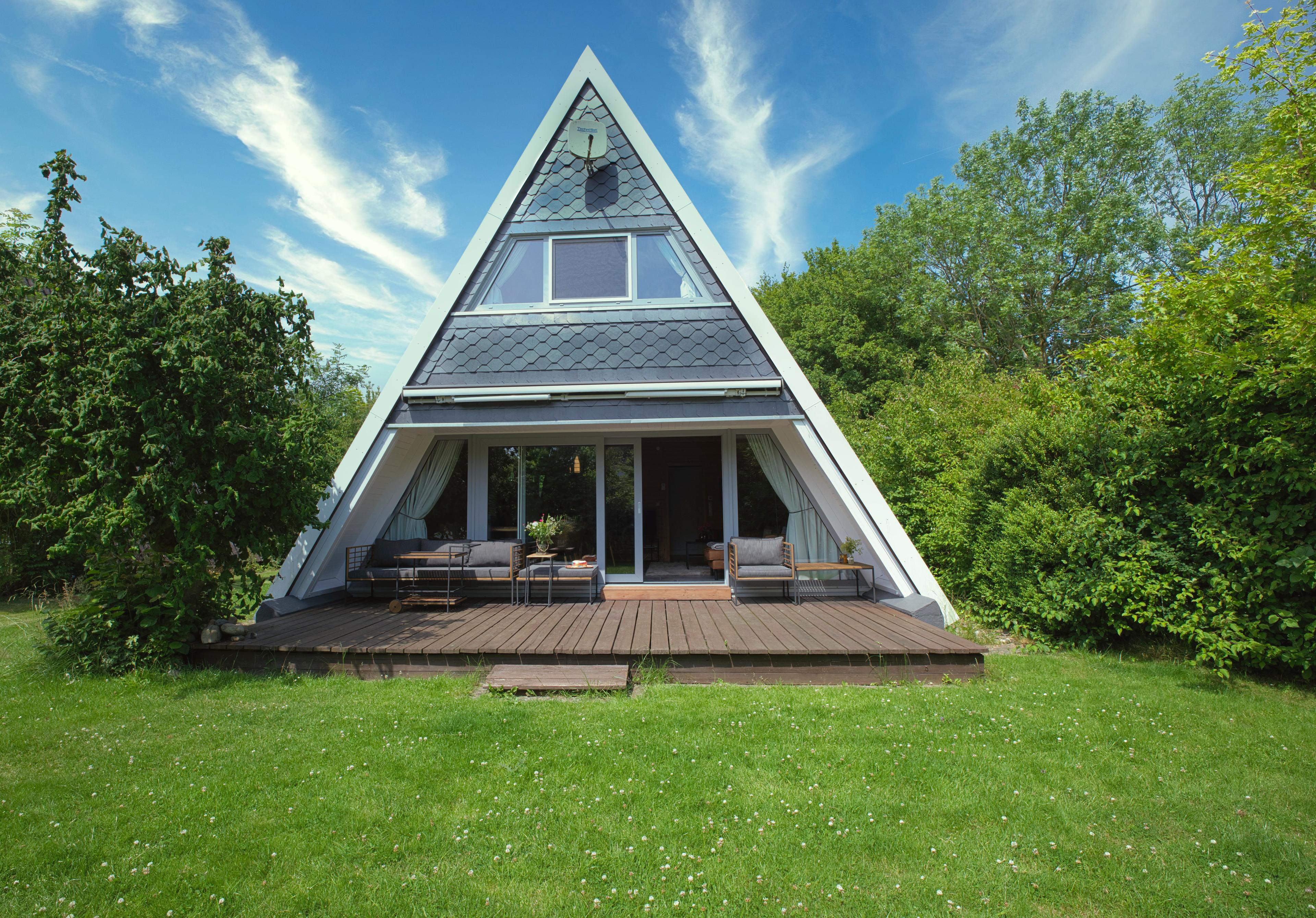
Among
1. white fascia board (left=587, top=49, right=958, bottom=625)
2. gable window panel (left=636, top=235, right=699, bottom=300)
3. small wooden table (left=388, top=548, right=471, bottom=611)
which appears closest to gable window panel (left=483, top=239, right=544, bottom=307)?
gable window panel (left=636, top=235, right=699, bottom=300)

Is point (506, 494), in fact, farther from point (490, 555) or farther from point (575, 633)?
point (575, 633)

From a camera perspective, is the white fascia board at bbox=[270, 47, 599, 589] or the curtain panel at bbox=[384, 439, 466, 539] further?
the curtain panel at bbox=[384, 439, 466, 539]

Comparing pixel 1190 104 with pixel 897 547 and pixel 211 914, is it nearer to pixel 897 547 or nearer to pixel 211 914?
pixel 897 547

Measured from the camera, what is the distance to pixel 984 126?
22.8 metres

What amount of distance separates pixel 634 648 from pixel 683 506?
4032 mm

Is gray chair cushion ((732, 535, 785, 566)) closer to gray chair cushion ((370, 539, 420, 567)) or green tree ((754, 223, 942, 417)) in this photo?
gray chair cushion ((370, 539, 420, 567))

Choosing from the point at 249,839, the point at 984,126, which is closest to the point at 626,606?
the point at 249,839

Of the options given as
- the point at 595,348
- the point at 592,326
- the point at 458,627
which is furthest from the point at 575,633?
the point at 592,326

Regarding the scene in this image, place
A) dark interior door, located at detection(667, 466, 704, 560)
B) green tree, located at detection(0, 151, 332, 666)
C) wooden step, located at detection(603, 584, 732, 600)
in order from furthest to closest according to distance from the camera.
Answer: dark interior door, located at detection(667, 466, 704, 560), wooden step, located at detection(603, 584, 732, 600), green tree, located at detection(0, 151, 332, 666)

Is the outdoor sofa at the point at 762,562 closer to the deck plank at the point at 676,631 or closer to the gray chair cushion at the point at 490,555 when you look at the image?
the deck plank at the point at 676,631

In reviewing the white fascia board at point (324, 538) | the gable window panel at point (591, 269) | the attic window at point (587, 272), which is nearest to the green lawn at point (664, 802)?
the white fascia board at point (324, 538)

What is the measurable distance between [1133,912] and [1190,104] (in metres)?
26.3

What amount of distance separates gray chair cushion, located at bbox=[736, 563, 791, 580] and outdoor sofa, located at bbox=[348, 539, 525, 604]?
10.00 feet

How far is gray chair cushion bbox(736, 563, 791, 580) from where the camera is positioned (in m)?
7.90
